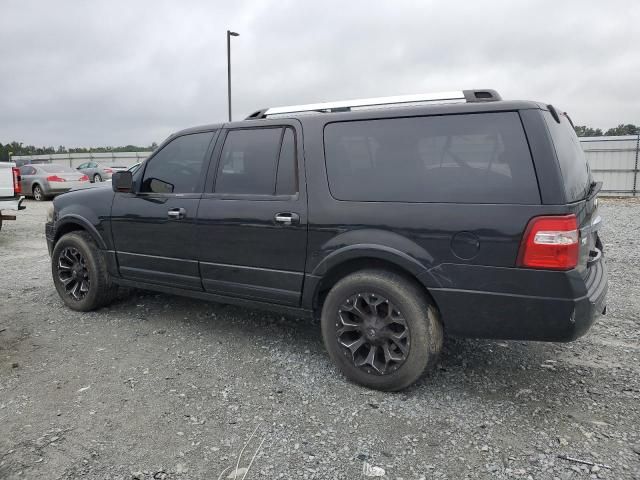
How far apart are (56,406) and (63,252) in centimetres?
222

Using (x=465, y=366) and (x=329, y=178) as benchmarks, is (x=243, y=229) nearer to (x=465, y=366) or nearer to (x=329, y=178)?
(x=329, y=178)

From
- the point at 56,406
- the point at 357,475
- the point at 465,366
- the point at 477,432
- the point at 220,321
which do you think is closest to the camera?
the point at 357,475

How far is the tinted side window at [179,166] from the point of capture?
4078mm

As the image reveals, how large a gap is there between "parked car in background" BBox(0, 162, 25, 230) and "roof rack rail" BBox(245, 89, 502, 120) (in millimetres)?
6974

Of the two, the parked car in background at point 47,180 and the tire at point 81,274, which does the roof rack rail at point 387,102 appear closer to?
the tire at point 81,274

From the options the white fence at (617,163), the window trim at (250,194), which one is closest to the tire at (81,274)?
the window trim at (250,194)

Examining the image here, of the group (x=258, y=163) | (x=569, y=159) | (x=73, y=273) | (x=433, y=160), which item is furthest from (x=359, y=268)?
(x=73, y=273)

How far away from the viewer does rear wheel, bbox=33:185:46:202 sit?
17281 mm

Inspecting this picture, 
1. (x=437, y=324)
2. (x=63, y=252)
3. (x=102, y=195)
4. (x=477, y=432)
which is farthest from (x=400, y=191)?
(x=63, y=252)

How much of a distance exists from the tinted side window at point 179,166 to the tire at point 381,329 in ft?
5.39

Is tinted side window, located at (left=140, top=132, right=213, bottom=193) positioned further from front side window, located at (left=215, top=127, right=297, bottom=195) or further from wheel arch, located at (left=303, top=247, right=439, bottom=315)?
wheel arch, located at (left=303, top=247, right=439, bottom=315)

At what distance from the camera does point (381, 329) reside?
124 inches

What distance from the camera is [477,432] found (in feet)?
9.05

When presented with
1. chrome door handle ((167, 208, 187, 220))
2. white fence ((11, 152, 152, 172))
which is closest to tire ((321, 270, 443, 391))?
chrome door handle ((167, 208, 187, 220))
